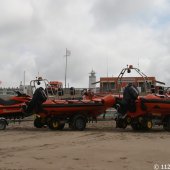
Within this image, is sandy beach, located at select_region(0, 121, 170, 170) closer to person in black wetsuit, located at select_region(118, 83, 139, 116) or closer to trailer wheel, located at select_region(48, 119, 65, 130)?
person in black wetsuit, located at select_region(118, 83, 139, 116)

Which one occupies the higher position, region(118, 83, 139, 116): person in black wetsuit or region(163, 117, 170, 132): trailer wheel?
region(118, 83, 139, 116): person in black wetsuit

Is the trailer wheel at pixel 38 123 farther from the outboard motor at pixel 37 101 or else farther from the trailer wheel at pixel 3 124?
the trailer wheel at pixel 3 124

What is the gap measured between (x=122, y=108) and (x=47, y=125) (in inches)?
121

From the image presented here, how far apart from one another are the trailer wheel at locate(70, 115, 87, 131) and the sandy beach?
267 centimetres

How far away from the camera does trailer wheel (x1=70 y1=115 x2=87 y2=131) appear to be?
1641 cm

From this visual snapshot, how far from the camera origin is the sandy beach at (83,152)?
8508 millimetres

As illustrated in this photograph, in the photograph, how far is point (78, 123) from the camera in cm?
1648

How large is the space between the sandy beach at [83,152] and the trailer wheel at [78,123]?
8.77ft

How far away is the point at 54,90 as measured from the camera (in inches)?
752

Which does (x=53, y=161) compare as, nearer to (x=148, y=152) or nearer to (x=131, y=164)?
(x=131, y=164)

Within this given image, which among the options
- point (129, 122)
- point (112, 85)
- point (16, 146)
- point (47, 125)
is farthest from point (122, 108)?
point (16, 146)

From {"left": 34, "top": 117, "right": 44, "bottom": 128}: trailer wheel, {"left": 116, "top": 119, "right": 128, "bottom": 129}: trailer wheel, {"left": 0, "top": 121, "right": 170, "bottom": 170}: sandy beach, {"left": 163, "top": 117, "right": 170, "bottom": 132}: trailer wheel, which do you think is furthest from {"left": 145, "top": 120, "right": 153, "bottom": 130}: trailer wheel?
{"left": 34, "top": 117, "right": 44, "bottom": 128}: trailer wheel

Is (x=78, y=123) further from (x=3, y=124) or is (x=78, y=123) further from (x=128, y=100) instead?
(x=3, y=124)

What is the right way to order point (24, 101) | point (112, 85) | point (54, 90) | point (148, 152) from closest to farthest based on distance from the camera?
1. point (148, 152)
2. point (24, 101)
3. point (54, 90)
4. point (112, 85)
